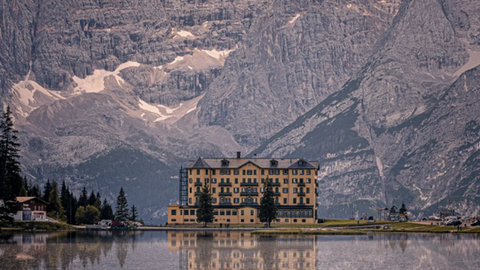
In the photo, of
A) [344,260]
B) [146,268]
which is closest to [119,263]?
[146,268]

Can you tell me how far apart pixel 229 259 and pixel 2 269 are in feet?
121

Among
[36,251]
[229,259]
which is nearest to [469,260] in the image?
[229,259]

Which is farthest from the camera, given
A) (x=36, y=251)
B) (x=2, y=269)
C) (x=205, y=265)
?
(x=36, y=251)

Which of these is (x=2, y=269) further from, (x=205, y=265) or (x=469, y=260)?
(x=469, y=260)

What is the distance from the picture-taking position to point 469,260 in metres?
185

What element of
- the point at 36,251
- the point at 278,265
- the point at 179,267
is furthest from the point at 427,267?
the point at 36,251

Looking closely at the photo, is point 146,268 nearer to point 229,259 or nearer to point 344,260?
point 229,259

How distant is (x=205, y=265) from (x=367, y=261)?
981 inches

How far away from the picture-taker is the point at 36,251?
198250mm

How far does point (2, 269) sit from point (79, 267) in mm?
11802

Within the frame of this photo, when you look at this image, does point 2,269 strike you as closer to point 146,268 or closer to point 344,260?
point 146,268

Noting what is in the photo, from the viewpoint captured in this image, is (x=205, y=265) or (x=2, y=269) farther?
(x=205, y=265)

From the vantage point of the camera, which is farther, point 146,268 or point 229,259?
point 229,259

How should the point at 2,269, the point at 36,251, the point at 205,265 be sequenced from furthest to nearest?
the point at 36,251 < the point at 205,265 < the point at 2,269
